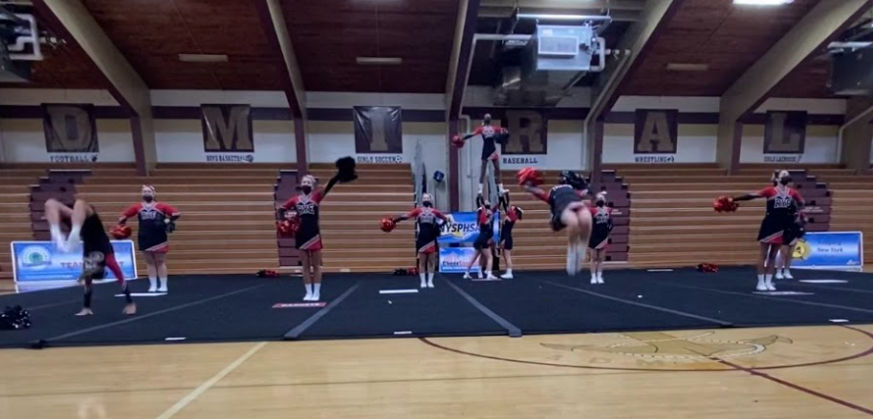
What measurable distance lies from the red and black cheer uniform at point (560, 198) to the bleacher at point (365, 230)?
7644 millimetres

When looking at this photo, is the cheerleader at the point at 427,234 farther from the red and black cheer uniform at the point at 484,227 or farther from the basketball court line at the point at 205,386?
the basketball court line at the point at 205,386

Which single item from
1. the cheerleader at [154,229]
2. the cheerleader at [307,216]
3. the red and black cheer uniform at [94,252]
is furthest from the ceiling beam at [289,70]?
the red and black cheer uniform at [94,252]

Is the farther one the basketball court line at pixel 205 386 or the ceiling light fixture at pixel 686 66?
the ceiling light fixture at pixel 686 66

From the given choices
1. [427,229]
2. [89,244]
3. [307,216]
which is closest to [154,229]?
[89,244]

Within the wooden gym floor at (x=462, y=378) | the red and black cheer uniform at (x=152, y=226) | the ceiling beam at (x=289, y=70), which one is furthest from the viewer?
the ceiling beam at (x=289, y=70)

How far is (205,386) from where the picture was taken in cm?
282

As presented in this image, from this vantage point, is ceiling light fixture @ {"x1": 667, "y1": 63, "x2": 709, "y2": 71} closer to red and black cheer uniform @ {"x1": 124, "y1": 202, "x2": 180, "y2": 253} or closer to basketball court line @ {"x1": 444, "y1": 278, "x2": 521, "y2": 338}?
basketball court line @ {"x1": 444, "y1": 278, "x2": 521, "y2": 338}

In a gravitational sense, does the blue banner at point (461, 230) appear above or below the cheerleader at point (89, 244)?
below

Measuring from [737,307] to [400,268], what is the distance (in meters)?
7.31

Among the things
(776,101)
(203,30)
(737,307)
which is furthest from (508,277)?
(776,101)

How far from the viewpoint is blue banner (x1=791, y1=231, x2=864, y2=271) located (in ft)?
33.9

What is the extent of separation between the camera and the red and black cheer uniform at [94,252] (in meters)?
4.83

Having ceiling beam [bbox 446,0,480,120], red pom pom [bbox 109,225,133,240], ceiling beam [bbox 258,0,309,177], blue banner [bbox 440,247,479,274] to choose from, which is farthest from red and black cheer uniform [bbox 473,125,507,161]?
red pom pom [bbox 109,225,133,240]

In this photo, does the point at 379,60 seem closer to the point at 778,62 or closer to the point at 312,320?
the point at 312,320
